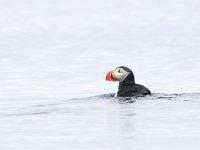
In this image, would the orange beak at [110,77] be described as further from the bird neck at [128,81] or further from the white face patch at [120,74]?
the bird neck at [128,81]

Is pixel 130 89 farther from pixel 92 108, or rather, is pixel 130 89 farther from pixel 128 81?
pixel 92 108

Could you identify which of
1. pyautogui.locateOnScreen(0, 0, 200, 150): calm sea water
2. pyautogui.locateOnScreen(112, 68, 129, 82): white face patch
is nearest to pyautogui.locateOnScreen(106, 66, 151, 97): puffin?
pyautogui.locateOnScreen(112, 68, 129, 82): white face patch

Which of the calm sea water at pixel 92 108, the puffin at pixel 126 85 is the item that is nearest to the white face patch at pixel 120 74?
the puffin at pixel 126 85

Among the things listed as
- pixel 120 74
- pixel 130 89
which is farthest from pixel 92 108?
pixel 120 74

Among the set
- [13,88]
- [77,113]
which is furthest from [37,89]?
[77,113]

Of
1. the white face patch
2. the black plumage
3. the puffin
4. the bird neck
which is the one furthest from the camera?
the white face patch

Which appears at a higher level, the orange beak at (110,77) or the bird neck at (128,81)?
the orange beak at (110,77)

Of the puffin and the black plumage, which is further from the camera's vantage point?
the puffin

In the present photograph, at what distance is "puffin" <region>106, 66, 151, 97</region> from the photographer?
1742 centimetres

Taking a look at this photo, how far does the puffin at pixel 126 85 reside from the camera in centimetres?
1742

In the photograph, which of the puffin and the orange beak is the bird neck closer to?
the puffin

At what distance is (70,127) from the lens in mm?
13312

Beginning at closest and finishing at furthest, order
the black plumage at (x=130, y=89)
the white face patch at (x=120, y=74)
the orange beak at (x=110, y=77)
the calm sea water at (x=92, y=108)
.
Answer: the calm sea water at (x=92, y=108) → the black plumage at (x=130, y=89) → the white face patch at (x=120, y=74) → the orange beak at (x=110, y=77)

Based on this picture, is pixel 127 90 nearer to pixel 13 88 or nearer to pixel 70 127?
pixel 70 127
